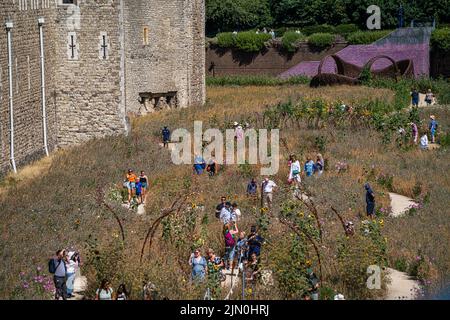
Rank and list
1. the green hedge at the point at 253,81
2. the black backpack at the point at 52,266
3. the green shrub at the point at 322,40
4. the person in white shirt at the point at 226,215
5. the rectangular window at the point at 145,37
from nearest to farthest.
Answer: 1. the black backpack at the point at 52,266
2. the person in white shirt at the point at 226,215
3. the rectangular window at the point at 145,37
4. the green hedge at the point at 253,81
5. the green shrub at the point at 322,40

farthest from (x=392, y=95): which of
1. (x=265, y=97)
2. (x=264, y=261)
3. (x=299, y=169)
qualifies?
(x=264, y=261)

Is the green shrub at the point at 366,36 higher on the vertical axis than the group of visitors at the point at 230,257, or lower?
lower

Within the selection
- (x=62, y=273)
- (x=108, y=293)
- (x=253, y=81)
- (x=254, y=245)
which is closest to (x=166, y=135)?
(x=254, y=245)

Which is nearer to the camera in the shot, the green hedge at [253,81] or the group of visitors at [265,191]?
the group of visitors at [265,191]

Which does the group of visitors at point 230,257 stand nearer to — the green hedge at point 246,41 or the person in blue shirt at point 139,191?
the person in blue shirt at point 139,191

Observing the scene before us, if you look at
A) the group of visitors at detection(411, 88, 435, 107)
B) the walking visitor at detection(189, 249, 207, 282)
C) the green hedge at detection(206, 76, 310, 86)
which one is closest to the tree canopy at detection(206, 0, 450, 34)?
the green hedge at detection(206, 76, 310, 86)

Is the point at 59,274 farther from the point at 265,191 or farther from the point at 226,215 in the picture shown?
the point at 265,191

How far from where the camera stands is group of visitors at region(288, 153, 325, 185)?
2517cm

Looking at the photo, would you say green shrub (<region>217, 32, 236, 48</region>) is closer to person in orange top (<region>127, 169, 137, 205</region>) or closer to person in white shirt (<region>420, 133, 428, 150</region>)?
person in white shirt (<region>420, 133, 428, 150</region>)

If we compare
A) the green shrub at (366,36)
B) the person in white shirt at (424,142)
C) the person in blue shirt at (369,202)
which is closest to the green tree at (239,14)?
the green shrub at (366,36)

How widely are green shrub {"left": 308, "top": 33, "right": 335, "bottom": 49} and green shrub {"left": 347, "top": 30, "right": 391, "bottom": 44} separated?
3.38 feet

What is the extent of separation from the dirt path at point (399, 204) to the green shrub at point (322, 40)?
34740 mm

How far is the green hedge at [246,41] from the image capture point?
61.4 m

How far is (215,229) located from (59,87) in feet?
35.6
